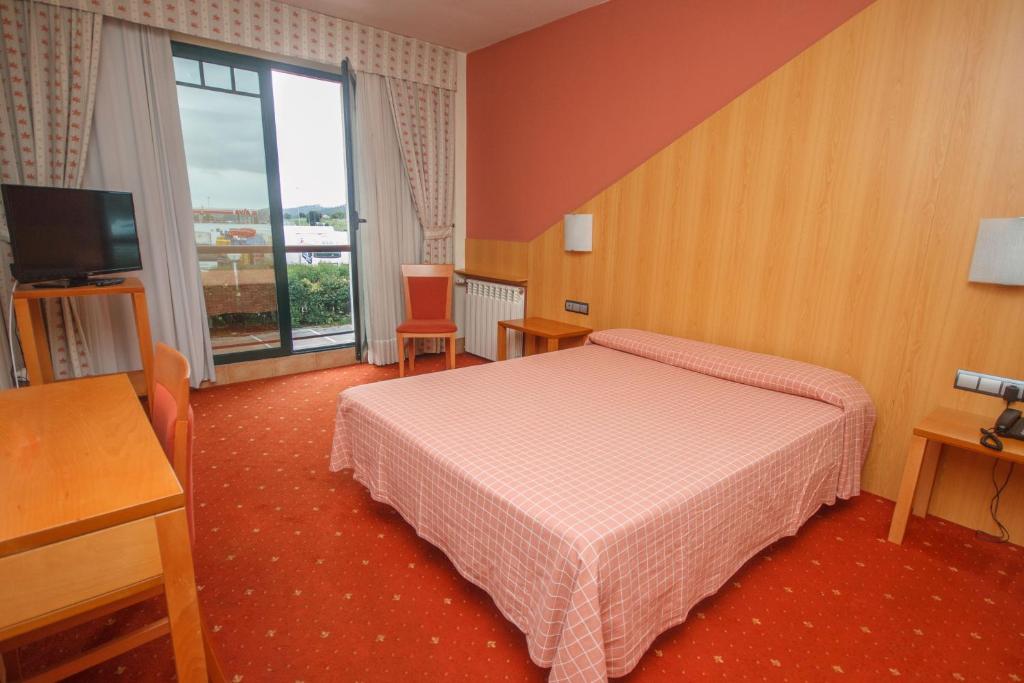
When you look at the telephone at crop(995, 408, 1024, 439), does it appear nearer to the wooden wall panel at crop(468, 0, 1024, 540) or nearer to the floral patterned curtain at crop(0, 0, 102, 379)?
the wooden wall panel at crop(468, 0, 1024, 540)

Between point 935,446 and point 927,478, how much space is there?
16 cm

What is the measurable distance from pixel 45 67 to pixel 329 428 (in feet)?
8.59

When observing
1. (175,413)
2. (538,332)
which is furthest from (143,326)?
(538,332)

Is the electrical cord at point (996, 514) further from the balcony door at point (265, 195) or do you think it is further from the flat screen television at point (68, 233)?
the flat screen television at point (68, 233)

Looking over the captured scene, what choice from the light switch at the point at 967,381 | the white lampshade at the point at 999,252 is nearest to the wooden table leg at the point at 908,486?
the light switch at the point at 967,381

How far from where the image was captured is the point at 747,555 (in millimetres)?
1806

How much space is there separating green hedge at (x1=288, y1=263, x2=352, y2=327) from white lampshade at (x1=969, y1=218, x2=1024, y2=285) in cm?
417

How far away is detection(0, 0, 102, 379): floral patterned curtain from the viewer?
2795mm

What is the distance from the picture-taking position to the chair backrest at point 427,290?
4.25m

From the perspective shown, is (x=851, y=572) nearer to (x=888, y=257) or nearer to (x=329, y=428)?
(x=888, y=257)

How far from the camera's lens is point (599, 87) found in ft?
11.2

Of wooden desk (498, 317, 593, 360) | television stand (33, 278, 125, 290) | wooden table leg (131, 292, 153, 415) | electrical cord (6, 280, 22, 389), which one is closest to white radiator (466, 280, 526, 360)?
wooden desk (498, 317, 593, 360)

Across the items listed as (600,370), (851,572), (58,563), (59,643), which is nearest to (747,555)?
(851,572)

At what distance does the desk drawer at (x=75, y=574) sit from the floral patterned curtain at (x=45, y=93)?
3.04 meters
